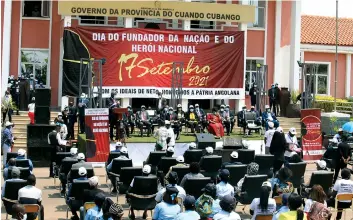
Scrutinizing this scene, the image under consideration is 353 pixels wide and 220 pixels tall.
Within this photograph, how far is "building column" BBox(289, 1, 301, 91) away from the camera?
37.8 meters

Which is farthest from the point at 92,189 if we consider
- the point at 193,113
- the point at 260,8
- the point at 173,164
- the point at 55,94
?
the point at 260,8

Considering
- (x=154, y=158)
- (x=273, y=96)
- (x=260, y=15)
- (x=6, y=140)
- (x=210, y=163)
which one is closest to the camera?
(x=210, y=163)

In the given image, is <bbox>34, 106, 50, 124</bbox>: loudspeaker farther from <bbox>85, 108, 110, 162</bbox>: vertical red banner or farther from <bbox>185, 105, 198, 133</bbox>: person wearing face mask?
<bbox>185, 105, 198, 133</bbox>: person wearing face mask

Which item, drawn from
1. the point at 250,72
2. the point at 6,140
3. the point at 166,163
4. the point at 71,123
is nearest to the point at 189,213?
the point at 166,163

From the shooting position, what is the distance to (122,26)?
1403 inches

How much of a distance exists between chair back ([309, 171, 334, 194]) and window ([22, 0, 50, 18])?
2414 cm

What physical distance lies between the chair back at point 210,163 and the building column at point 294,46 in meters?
20.5

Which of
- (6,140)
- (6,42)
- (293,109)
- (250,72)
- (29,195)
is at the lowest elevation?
(29,195)

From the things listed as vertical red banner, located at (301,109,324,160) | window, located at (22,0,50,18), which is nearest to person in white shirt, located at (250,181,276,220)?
vertical red banner, located at (301,109,324,160)

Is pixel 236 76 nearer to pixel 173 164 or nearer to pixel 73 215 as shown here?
pixel 173 164

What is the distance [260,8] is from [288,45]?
260 cm

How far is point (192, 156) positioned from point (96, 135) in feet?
15.8

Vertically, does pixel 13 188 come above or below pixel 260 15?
below

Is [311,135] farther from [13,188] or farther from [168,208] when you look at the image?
[168,208]
